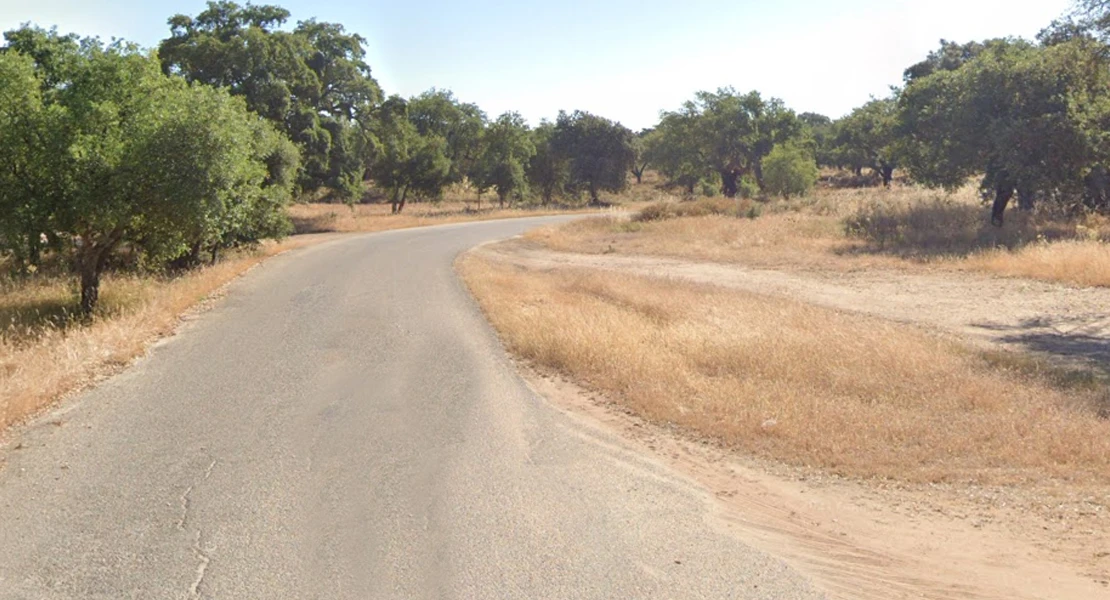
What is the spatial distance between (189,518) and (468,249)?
21.4 meters

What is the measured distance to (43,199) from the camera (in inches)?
532

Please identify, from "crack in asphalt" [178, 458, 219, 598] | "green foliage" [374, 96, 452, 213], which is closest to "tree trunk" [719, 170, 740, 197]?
"green foliage" [374, 96, 452, 213]

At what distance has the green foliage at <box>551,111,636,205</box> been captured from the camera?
211 ft

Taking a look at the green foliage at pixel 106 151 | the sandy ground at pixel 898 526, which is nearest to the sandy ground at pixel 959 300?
the sandy ground at pixel 898 526

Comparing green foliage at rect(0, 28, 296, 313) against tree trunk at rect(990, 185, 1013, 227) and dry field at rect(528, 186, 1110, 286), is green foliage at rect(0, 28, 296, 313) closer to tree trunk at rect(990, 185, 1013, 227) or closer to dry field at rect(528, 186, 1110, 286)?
dry field at rect(528, 186, 1110, 286)

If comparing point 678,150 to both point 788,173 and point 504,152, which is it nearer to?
point 504,152

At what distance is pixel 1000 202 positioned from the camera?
26094 millimetres

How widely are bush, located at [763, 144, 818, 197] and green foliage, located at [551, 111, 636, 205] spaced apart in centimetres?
1976

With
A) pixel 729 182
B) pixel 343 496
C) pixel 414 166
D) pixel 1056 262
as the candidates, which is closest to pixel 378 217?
pixel 414 166

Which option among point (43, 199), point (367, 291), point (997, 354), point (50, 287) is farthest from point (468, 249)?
point (997, 354)

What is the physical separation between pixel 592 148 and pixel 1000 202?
41146 millimetres

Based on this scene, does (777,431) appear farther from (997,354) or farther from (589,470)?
(997,354)

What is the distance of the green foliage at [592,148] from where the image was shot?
211 feet

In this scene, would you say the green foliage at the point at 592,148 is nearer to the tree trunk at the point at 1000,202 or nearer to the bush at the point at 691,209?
the bush at the point at 691,209
